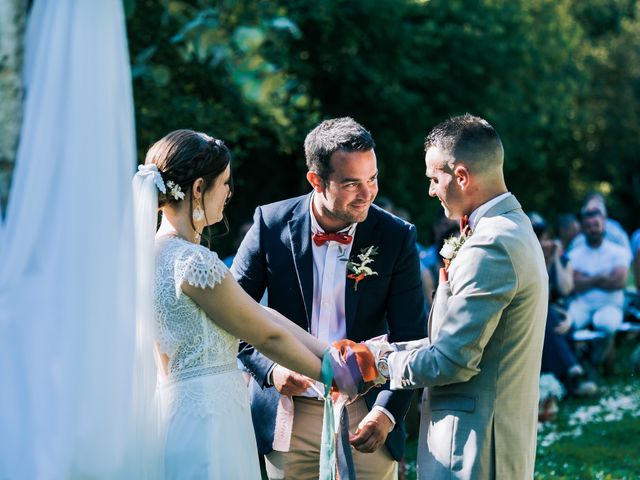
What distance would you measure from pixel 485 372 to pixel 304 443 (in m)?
1.19

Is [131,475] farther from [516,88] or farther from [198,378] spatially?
[516,88]

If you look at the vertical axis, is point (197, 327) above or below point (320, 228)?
below

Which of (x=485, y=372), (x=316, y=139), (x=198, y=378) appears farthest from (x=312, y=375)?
(x=316, y=139)

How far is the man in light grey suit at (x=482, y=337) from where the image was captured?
11.9 ft

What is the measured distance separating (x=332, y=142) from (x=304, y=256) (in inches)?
22.3

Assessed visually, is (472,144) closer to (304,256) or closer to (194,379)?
(304,256)

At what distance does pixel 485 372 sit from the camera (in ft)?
12.3

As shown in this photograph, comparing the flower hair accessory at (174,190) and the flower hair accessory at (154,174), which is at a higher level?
the flower hair accessory at (154,174)

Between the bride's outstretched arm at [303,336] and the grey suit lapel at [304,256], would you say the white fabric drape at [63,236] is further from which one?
the grey suit lapel at [304,256]

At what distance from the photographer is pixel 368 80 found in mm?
17188

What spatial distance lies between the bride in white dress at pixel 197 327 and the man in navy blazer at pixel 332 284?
0.47m

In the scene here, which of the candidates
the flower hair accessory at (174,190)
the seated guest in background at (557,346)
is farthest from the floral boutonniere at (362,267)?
the seated guest in background at (557,346)

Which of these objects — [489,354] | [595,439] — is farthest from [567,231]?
[489,354]

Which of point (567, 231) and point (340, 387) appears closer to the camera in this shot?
point (340, 387)
